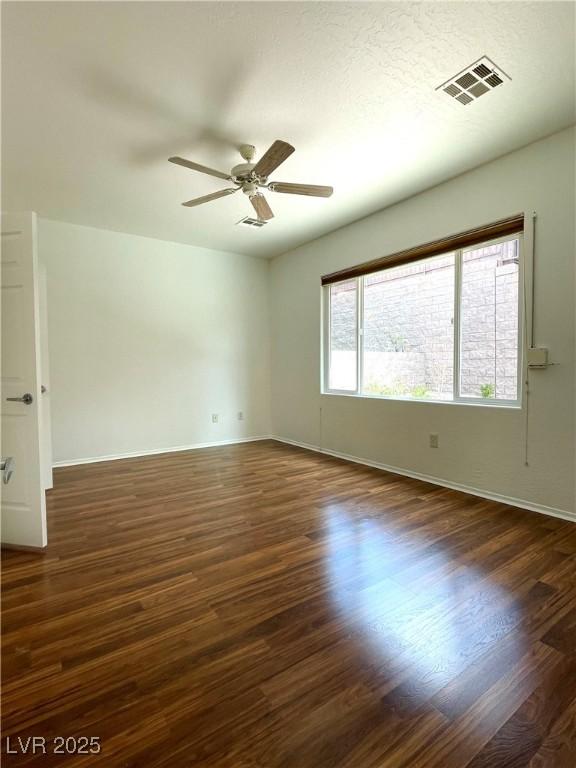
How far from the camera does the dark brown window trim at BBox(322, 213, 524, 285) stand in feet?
9.64

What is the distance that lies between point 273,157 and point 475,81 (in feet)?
4.16

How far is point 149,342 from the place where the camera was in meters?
4.77

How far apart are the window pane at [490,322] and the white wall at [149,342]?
3.21 metres

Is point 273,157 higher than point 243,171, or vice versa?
point 243,171

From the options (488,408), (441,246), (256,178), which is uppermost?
(256,178)

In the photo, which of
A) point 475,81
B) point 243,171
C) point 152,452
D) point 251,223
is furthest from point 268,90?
point 152,452

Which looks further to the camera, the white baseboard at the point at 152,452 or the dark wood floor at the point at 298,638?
the white baseboard at the point at 152,452

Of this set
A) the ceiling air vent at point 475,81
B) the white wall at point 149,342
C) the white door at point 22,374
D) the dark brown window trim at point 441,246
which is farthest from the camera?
the white wall at point 149,342

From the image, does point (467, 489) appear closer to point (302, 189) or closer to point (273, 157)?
point (302, 189)

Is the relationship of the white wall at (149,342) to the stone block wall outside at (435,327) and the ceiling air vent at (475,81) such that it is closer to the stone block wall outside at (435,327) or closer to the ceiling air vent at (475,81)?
the stone block wall outside at (435,327)

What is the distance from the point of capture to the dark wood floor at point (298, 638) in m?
1.11

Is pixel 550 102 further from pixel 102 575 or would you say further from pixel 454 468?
pixel 102 575

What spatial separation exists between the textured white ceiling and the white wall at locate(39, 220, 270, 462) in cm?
107

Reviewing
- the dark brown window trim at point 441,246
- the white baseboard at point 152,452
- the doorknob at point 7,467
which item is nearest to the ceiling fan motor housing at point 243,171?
the dark brown window trim at point 441,246
